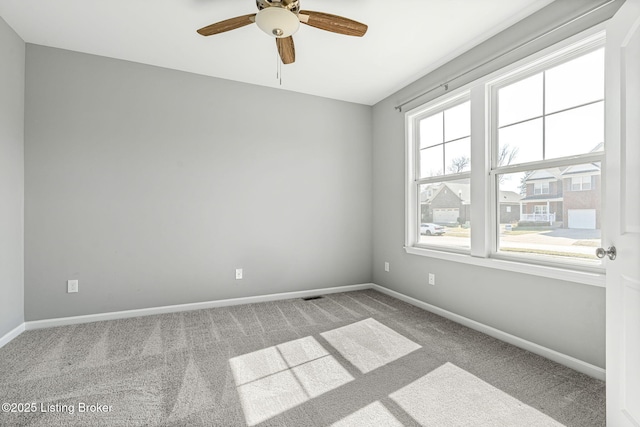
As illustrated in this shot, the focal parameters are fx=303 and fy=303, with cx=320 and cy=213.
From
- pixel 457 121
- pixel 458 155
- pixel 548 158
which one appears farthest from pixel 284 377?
pixel 457 121

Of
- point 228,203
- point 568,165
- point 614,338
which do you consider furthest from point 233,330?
point 568,165

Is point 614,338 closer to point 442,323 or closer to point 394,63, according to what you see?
point 442,323

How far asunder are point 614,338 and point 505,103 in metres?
1.98

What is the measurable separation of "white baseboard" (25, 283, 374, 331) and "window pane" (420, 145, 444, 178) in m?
1.84

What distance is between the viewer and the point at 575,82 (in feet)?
7.20

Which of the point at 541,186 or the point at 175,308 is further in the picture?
the point at 175,308

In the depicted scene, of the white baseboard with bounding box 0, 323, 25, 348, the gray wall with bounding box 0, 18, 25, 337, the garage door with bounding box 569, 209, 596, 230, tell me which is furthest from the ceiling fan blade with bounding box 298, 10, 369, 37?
the white baseboard with bounding box 0, 323, 25, 348

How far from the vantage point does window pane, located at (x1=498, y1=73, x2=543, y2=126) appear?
243cm

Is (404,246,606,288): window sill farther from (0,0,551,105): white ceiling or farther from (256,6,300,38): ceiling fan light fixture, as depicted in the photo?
(256,6,300,38): ceiling fan light fixture

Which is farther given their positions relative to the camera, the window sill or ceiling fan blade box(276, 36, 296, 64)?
ceiling fan blade box(276, 36, 296, 64)

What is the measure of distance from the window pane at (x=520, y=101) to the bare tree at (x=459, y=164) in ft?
1.54

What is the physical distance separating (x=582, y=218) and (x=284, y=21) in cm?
242

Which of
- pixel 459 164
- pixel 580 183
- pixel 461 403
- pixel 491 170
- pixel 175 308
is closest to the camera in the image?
pixel 461 403

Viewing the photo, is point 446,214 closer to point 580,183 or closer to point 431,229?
point 431,229
